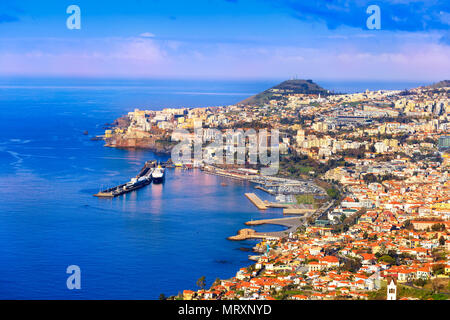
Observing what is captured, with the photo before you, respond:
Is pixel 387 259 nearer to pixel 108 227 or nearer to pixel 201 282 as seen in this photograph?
pixel 201 282

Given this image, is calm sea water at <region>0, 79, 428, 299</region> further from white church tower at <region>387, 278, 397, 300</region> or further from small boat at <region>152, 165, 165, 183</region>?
white church tower at <region>387, 278, 397, 300</region>

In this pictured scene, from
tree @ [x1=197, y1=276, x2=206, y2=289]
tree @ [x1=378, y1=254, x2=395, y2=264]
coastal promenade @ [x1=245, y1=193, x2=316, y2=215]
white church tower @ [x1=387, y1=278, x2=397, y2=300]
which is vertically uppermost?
white church tower @ [x1=387, y1=278, x2=397, y2=300]

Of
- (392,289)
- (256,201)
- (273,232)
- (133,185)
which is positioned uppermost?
(392,289)

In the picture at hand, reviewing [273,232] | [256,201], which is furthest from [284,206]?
[273,232]

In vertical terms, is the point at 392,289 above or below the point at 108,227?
above

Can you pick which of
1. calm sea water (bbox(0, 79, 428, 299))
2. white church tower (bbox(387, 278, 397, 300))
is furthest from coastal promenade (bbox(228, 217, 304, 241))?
white church tower (bbox(387, 278, 397, 300))

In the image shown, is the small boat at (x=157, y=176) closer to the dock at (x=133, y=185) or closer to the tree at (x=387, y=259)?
the dock at (x=133, y=185)
